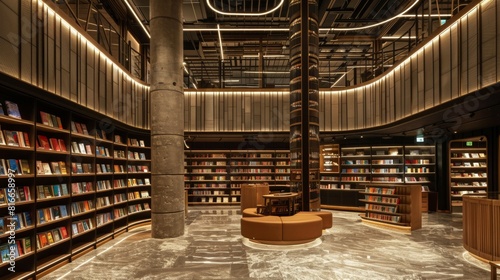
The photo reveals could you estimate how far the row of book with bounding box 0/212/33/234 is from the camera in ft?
14.9

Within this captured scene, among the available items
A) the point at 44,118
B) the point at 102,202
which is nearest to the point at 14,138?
the point at 44,118

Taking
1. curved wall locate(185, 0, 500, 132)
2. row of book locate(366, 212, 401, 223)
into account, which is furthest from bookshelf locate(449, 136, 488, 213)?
row of book locate(366, 212, 401, 223)

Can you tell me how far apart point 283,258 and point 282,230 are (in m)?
0.81

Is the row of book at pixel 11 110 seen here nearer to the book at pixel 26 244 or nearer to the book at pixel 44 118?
the book at pixel 44 118

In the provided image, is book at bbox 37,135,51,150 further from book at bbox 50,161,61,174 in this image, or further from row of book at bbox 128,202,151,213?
row of book at bbox 128,202,151,213

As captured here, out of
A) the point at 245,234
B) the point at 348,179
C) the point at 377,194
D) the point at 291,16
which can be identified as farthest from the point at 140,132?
the point at 348,179

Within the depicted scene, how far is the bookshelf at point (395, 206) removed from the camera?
8.96 metres

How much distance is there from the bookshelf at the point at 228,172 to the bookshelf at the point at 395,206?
4.96 metres

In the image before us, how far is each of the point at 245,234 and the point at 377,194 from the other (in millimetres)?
4794

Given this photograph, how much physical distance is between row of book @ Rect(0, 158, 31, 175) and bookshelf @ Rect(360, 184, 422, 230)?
348 inches

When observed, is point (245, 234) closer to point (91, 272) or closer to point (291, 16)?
point (91, 272)

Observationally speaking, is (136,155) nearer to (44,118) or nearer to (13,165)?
(44,118)

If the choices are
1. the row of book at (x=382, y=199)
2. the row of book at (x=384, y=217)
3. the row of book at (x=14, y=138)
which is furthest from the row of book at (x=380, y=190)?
the row of book at (x=14, y=138)

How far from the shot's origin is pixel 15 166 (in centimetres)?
479
